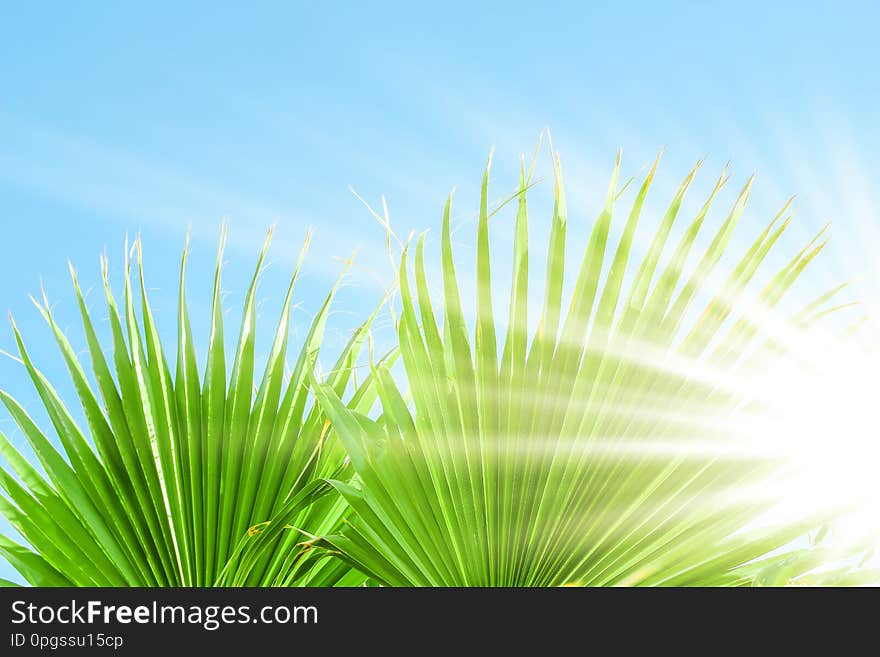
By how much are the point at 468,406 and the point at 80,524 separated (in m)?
1.08

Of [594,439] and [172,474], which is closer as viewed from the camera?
[594,439]

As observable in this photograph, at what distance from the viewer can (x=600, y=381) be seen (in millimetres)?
1556

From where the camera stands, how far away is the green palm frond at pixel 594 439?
1.55m

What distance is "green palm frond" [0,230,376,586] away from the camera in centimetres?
203

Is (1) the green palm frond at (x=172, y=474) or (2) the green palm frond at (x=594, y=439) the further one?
(1) the green palm frond at (x=172, y=474)

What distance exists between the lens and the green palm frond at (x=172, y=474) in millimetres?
2033

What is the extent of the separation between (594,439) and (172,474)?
104 cm

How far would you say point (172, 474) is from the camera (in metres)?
2.04

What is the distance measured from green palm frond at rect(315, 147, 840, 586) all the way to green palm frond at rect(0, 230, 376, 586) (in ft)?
1.39

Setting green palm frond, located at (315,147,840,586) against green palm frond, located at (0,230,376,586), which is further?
green palm frond, located at (0,230,376,586)

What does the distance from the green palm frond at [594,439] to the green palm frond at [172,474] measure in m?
0.42

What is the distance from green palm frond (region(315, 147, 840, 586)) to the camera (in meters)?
1.55
